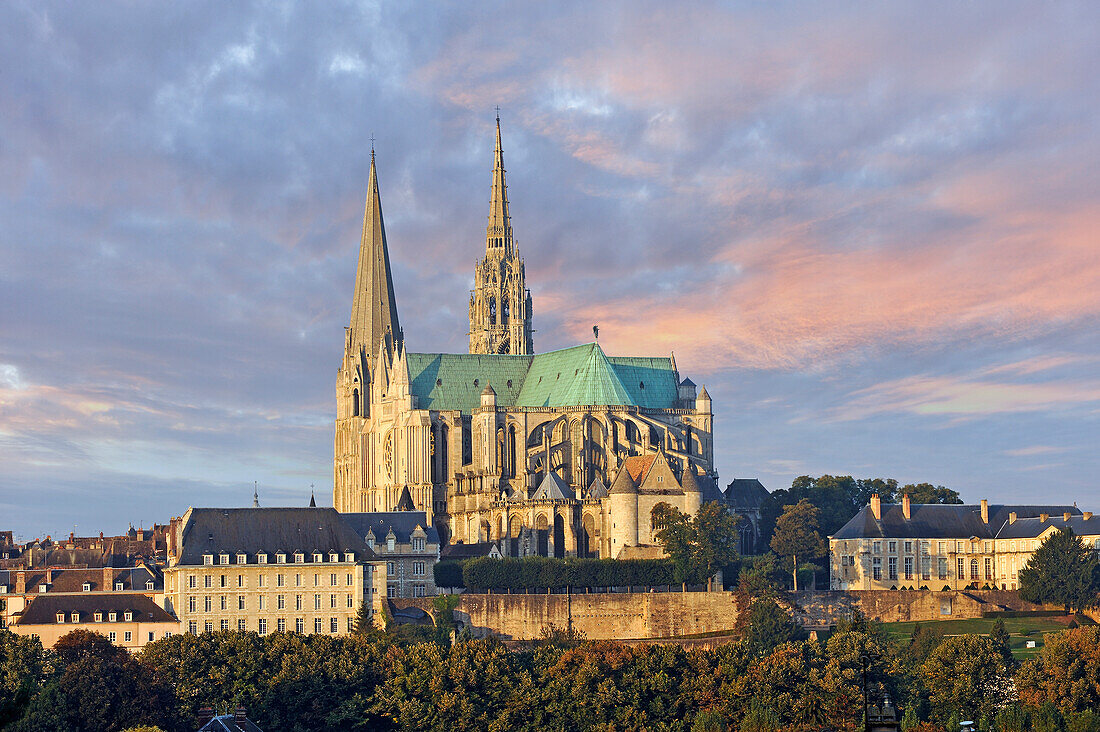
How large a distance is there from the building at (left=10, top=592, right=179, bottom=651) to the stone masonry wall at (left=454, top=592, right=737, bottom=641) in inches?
732

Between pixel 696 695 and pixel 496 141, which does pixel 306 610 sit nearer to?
pixel 696 695

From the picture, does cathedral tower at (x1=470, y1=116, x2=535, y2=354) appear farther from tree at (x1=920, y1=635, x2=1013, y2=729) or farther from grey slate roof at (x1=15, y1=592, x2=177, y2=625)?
tree at (x1=920, y1=635, x2=1013, y2=729)

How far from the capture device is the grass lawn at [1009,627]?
103938 millimetres

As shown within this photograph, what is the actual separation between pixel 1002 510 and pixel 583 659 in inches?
1930

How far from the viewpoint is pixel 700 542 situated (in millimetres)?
115562

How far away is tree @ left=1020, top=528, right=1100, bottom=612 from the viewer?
11025 cm

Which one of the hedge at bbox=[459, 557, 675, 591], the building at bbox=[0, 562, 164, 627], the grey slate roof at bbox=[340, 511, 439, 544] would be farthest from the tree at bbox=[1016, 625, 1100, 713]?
the building at bbox=[0, 562, 164, 627]

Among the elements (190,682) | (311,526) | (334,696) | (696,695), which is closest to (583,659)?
(696,695)

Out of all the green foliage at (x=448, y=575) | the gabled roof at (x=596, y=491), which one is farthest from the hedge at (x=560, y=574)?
the gabled roof at (x=596, y=491)

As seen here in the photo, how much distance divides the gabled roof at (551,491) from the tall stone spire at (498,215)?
151 feet

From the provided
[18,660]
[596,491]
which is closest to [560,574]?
[596,491]

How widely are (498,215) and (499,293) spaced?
8.33 meters

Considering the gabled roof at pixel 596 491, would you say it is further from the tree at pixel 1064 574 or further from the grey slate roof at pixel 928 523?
the tree at pixel 1064 574

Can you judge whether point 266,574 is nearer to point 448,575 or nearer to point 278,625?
point 278,625
